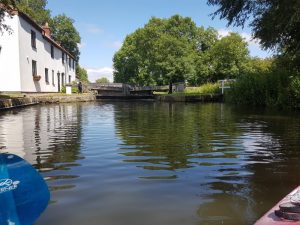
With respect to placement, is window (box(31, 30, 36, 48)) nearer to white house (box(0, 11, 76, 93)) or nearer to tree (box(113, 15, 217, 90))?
white house (box(0, 11, 76, 93))

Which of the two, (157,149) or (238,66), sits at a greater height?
(238,66)

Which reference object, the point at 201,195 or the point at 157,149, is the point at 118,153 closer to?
the point at 157,149

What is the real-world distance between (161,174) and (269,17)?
7.94 metres

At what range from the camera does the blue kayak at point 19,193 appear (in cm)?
326

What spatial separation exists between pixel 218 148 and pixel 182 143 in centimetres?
100

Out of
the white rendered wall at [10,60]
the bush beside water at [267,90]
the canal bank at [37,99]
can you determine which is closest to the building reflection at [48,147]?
the canal bank at [37,99]

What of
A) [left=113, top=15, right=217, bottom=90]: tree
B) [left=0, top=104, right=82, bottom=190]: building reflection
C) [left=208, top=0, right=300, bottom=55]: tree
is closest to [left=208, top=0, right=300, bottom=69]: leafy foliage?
[left=208, top=0, right=300, bottom=55]: tree

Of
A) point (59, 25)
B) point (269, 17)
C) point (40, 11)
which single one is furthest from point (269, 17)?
point (40, 11)

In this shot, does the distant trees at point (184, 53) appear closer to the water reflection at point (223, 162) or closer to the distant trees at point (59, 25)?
the distant trees at point (59, 25)

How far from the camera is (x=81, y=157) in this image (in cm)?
730

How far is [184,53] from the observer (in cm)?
4419

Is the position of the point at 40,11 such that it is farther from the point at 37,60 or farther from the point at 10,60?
the point at 10,60

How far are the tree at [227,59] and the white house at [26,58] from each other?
23.8 meters

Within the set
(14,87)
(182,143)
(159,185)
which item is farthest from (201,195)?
(14,87)
